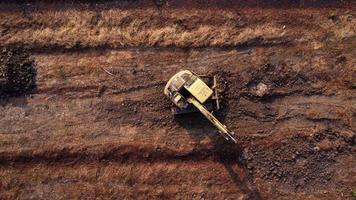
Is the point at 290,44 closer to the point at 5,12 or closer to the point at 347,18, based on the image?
the point at 347,18

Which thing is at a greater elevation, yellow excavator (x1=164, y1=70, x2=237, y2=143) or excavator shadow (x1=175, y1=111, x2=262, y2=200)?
yellow excavator (x1=164, y1=70, x2=237, y2=143)

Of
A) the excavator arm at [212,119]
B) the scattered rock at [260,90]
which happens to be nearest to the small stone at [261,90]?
the scattered rock at [260,90]

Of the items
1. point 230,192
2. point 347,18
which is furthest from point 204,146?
point 347,18

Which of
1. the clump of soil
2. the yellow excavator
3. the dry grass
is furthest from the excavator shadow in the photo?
the clump of soil

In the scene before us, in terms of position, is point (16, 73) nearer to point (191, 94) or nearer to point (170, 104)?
point (170, 104)

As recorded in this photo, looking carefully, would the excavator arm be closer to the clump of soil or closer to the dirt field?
the dirt field

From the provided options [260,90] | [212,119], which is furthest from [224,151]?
[260,90]
